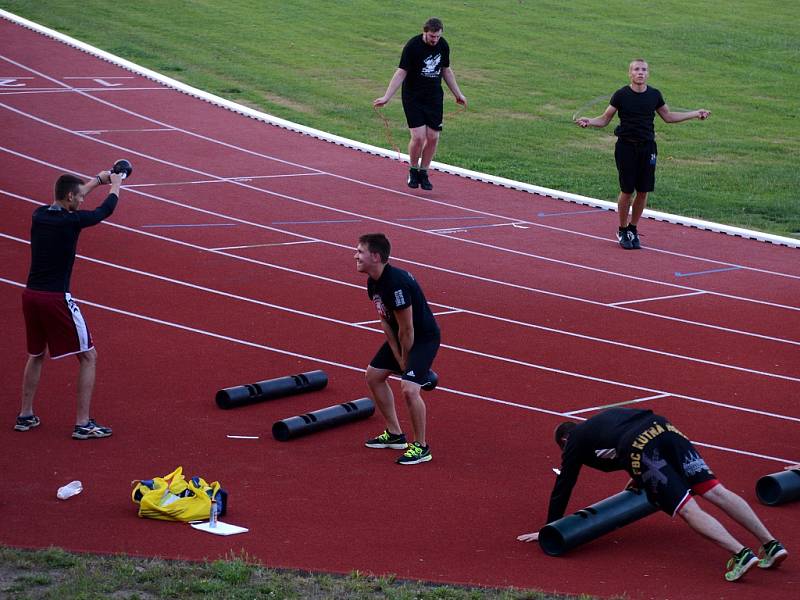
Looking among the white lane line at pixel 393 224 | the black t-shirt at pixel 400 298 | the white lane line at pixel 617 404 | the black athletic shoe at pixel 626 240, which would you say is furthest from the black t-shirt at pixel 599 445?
the black athletic shoe at pixel 626 240

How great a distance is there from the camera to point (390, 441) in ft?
28.0

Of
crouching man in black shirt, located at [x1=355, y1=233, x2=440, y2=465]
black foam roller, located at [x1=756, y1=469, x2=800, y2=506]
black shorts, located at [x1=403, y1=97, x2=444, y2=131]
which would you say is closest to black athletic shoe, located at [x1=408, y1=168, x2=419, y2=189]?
black shorts, located at [x1=403, y1=97, x2=444, y2=131]

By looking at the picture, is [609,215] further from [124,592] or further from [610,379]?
[124,592]

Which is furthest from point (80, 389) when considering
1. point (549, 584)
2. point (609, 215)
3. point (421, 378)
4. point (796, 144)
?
point (796, 144)

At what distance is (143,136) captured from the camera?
17688 mm

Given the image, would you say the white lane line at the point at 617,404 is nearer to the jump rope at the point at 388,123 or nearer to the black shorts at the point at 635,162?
the black shorts at the point at 635,162

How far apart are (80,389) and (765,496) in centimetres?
437

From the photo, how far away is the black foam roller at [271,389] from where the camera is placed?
9.14 m

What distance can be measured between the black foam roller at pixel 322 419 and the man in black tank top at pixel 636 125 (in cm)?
558

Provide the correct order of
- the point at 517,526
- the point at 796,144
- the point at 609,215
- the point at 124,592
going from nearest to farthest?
1. the point at 124,592
2. the point at 517,526
3. the point at 609,215
4. the point at 796,144

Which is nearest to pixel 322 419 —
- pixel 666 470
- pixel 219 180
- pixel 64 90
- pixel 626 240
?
pixel 666 470

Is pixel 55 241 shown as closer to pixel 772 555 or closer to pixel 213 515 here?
pixel 213 515

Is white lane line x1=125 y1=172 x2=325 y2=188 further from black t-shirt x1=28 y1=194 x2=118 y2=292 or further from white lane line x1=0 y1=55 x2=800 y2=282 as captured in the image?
black t-shirt x1=28 y1=194 x2=118 y2=292

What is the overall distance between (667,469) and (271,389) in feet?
11.5
